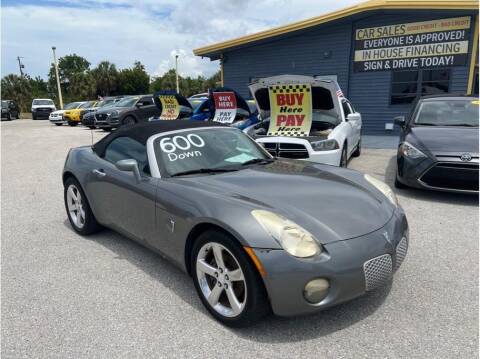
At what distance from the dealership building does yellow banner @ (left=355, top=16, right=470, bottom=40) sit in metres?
0.03

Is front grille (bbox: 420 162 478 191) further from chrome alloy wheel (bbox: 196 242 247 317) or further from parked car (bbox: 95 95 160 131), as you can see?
parked car (bbox: 95 95 160 131)

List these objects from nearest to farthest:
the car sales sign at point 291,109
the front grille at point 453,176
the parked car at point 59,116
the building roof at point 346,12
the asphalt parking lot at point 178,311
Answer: the asphalt parking lot at point 178,311, the front grille at point 453,176, the car sales sign at point 291,109, the building roof at point 346,12, the parked car at point 59,116

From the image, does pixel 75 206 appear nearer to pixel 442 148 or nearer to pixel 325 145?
pixel 325 145

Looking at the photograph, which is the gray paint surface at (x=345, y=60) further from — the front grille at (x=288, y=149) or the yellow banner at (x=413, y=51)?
the front grille at (x=288, y=149)

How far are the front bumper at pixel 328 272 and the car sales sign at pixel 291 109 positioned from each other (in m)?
4.44

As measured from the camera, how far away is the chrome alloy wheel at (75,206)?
416cm

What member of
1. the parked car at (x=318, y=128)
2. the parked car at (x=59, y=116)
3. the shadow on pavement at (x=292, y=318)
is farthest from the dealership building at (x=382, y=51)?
the parked car at (x=59, y=116)

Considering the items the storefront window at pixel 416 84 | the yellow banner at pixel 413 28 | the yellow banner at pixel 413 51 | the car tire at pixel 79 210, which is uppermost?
the yellow banner at pixel 413 28

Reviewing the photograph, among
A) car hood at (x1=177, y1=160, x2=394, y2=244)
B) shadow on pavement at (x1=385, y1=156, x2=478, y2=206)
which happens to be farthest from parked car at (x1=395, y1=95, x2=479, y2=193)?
car hood at (x1=177, y1=160, x2=394, y2=244)

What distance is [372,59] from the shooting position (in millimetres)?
12367

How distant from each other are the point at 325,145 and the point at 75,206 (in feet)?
12.3

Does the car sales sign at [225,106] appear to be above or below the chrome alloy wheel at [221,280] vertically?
above

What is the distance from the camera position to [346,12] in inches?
468

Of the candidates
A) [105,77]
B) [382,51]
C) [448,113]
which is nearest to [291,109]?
[448,113]
